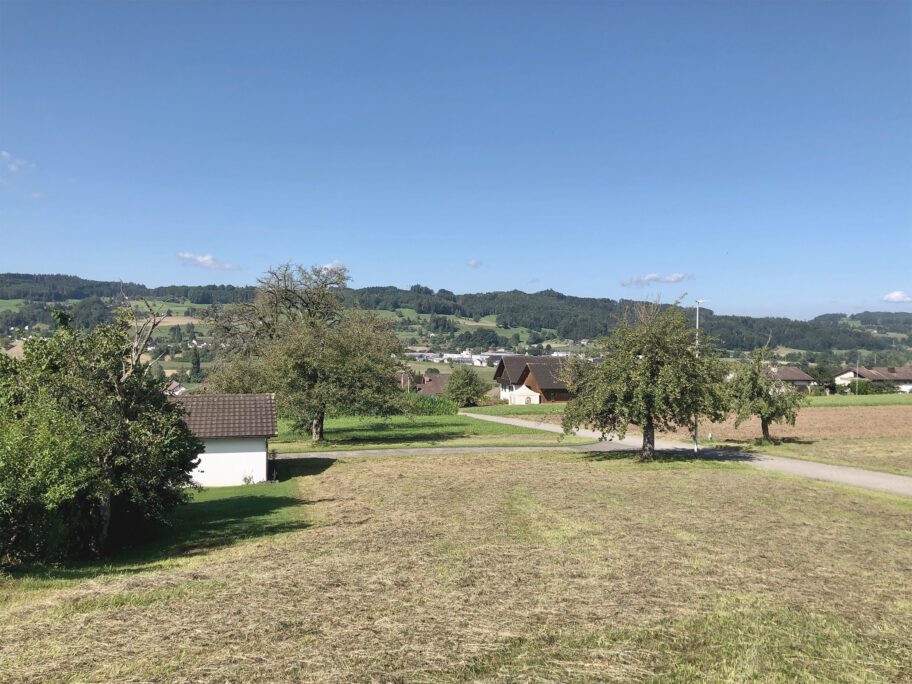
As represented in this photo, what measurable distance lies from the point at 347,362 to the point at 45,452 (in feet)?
86.6

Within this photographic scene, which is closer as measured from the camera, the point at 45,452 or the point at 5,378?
the point at 45,452

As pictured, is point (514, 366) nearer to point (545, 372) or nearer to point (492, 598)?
point (545, 372)

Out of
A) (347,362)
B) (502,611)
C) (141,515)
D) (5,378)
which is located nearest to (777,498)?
(502,611)

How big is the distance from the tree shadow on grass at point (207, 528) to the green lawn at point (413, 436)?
44.3ft

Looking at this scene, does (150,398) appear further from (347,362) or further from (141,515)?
(347,362)

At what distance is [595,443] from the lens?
128ft

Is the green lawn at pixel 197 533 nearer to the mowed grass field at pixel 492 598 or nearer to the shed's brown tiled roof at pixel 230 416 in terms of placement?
the mowed grass field at pixel 492 598

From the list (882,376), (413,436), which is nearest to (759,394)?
(413,436)

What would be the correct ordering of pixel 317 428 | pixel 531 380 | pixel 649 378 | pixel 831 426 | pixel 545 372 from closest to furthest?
1. pixel 649 378
2. pixel 317 428
3. pixel 831 426
4. pixel 545 372
5. pixel 531 380

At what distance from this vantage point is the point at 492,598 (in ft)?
32.4

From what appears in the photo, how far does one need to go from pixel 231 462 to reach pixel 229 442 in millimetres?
861

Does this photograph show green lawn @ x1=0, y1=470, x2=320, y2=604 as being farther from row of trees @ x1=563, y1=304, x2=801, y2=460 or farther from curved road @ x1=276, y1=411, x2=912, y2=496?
row of trees @ x1=563, y1=304, x2=801, y2=460

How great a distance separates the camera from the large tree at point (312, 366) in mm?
37062

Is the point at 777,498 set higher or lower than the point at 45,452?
lower
